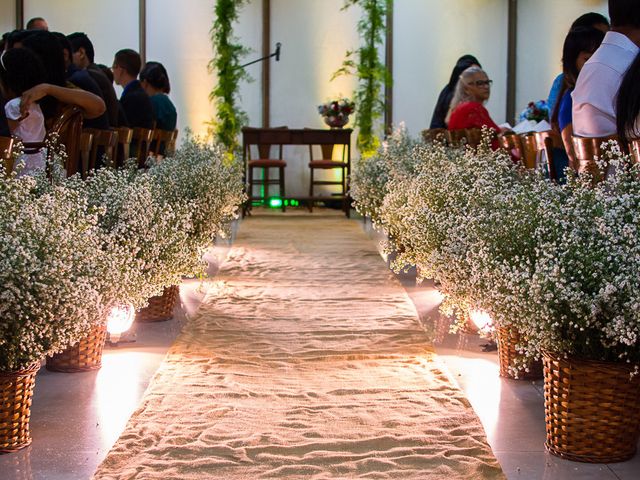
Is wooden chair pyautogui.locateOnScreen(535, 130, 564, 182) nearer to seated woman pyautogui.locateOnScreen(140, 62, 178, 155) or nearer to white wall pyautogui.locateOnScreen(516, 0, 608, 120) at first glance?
seated woman pyautogui.locateOnScreen(140, 62, 178, 155)

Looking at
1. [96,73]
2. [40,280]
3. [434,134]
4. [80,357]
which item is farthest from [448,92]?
[40,280]

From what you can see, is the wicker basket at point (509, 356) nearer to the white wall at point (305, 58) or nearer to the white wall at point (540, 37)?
the white wall at point (305, 58)

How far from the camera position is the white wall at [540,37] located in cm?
1300

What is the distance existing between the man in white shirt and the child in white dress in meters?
2.52

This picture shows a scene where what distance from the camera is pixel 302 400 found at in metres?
3.42

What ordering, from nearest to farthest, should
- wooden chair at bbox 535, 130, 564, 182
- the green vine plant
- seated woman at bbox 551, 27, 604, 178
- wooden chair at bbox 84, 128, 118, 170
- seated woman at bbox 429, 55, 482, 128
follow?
wooden chair at bbox 535, 130, 564, 182 → seated woman at bbox 551, 27, 604, 178 → wooden chair at bbox 84, 128, 118, 170 → seated woman at bbox 429, 55, 482, 128 → the green vine plant

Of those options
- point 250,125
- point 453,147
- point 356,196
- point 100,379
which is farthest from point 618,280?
point 250,125

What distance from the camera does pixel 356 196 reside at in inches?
337

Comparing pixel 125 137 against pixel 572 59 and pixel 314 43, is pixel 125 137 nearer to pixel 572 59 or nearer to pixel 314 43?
pixel 572 59

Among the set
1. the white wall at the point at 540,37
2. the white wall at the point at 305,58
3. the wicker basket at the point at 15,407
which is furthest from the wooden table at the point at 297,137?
the wicker basket at the point at 15,407

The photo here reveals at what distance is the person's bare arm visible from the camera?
490 centimetres

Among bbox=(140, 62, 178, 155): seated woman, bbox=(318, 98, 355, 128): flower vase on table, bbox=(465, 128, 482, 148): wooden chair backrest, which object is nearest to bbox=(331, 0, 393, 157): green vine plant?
bbox=(318, 98, 355, 128): flower vase on table

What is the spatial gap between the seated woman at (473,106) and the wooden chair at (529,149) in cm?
216

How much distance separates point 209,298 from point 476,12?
862 cm
